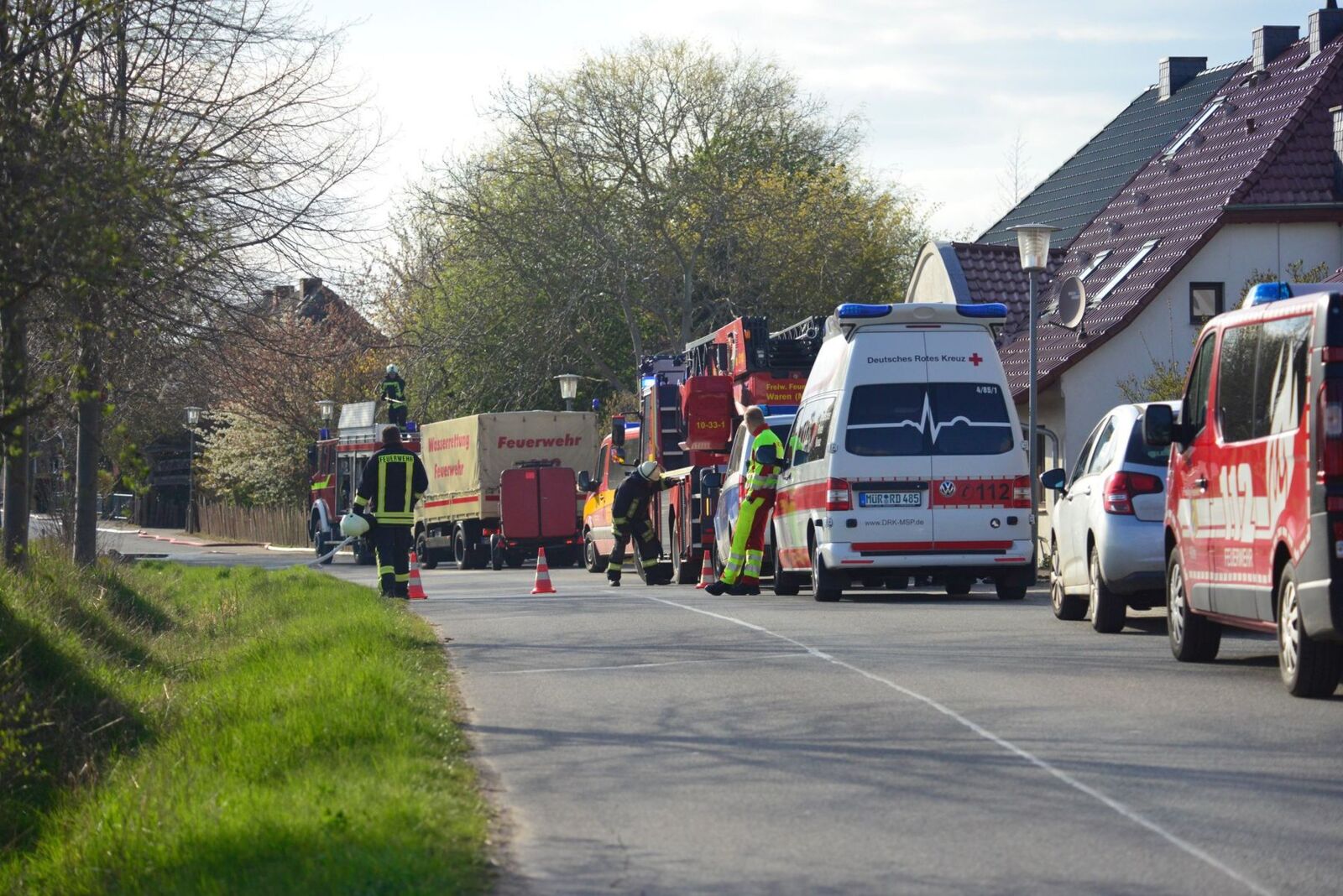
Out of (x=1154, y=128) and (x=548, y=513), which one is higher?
(x=1154, y=128)

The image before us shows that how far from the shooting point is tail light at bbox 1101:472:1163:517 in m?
15.1

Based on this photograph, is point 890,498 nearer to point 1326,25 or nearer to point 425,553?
point 1326,25

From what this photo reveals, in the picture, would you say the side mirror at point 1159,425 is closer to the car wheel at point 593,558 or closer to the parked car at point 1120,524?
the parked car at point 1120,524

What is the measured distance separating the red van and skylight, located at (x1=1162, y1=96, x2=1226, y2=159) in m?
27.2

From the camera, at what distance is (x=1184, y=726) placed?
9844 millimetres

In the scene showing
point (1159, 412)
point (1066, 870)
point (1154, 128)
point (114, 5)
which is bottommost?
point (1066, 870)

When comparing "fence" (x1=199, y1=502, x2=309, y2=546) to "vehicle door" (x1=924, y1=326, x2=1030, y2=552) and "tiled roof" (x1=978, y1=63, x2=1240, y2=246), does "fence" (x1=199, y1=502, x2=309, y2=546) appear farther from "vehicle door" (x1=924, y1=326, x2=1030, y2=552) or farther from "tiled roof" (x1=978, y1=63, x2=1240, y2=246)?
"vehicle door" (x1=924, y1=326, x2=1030, y2=552)

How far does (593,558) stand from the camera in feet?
112

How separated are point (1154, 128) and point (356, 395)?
87.6 ft

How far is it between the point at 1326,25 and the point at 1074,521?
79.6 ft

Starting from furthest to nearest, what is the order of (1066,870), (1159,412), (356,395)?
(356,395), (1159,412), (1066,870)

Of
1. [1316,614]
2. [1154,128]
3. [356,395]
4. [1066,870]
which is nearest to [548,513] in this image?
[1154,128]

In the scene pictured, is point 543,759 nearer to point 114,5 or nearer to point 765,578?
point 114,5

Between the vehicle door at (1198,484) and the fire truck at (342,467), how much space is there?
3017cm
